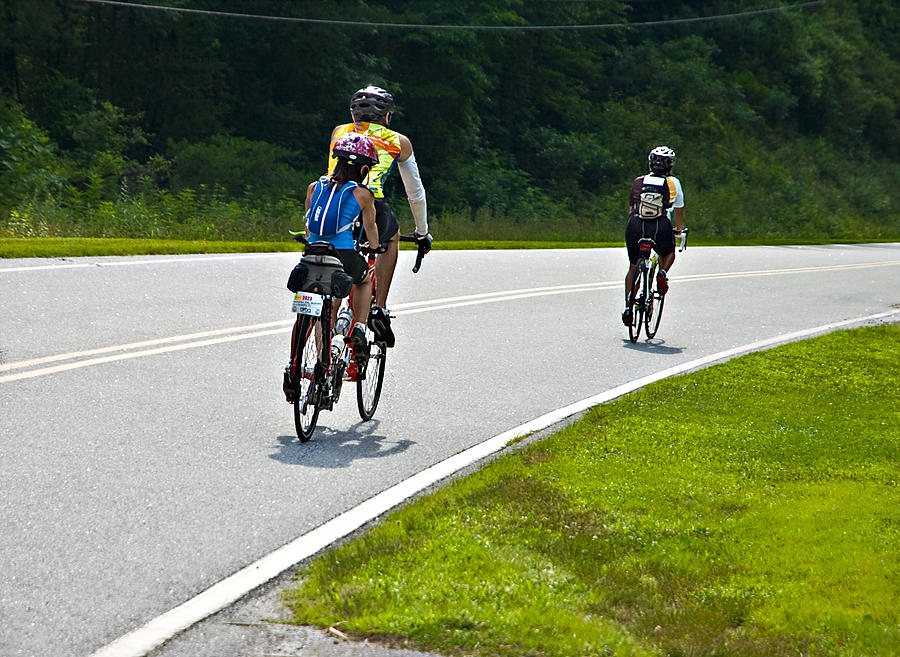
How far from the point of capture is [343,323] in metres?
6.93

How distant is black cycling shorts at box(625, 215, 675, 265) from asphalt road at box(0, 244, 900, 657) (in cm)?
96

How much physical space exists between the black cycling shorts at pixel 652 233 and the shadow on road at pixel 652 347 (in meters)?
0.86

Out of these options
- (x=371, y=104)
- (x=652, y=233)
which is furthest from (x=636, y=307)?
(x=371, y=104)

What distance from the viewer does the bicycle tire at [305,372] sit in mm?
6664

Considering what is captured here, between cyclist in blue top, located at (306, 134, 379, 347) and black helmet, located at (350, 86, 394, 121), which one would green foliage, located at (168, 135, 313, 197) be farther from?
Answer: cyclist in blue top, located at (306, 134, 379, 347)

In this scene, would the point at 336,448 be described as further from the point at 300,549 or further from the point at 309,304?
the point at 300,549

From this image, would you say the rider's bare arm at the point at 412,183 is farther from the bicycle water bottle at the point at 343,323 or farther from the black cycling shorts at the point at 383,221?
the bicycle water bottle at the point at 343,323

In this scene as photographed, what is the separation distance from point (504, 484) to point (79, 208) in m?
23.6

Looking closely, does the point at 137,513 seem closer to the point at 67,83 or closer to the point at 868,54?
the point at 67,83

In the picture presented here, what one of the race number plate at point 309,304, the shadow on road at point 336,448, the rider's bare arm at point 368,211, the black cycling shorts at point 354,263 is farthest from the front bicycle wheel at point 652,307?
the race number plate at point 309,304

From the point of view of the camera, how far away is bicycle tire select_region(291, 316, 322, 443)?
666cm

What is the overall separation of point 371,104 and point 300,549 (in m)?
3.37

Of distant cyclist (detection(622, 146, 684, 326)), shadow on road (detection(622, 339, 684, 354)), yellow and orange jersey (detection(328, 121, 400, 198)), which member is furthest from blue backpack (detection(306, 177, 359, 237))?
distant cyclist (detection(622, 146, 684, 326))

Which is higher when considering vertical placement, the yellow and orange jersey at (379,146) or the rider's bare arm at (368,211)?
the yellow and orange jersey at (379,146)
